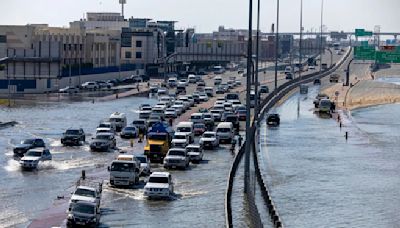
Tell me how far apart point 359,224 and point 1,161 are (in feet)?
57.3

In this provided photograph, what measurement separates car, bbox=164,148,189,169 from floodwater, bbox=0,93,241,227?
0.39 meters

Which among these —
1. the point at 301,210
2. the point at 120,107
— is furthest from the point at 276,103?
the point at 301,210

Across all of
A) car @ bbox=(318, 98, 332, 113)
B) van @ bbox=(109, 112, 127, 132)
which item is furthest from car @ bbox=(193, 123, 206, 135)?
car @ bbox=(318, 98, 332, 113)

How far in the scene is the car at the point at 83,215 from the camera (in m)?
26.7

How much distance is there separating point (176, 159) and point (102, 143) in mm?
6756

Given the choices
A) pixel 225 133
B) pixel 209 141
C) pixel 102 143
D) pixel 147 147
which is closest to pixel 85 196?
pixel 147 147

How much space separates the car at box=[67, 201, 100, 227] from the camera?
2672 cm

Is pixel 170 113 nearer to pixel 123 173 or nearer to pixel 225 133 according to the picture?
pixel 225 133

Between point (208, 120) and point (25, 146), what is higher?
point (208, 120)

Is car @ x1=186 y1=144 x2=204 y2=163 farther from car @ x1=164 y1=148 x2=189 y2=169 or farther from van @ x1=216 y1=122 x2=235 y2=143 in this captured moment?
van @ x1=216 y1=122 x2=235 y2=143

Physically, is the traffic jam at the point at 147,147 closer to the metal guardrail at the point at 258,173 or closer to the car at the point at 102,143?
the car at the point at 102,143

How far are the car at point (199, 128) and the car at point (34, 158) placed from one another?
13.9 metres

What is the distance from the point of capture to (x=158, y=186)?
3197 centimetres

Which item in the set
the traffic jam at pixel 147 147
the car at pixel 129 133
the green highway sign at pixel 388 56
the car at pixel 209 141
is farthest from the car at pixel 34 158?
the green highway sign at pixel 388 56
